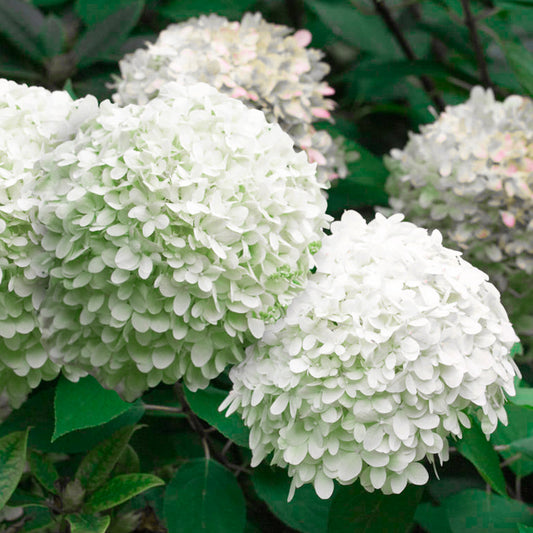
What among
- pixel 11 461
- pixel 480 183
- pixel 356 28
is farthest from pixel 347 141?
pixel 11 461

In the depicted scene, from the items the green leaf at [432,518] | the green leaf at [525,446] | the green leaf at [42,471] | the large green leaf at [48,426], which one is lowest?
the green leaf at [432,518]

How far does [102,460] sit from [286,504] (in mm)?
212

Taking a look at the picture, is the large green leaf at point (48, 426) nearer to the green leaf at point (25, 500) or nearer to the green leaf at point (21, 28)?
the green leaf at point (25, 500)

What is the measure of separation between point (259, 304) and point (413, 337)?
5.9 inches

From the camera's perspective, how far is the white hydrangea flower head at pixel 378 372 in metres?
0.66

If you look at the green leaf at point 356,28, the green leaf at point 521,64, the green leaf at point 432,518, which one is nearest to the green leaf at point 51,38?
the green leaf at point 356,28

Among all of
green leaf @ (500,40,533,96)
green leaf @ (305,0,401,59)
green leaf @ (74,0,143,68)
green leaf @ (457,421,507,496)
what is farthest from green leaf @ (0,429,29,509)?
green leaf @ (305,0,401,59)

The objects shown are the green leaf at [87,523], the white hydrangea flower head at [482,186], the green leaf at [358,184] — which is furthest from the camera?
the green leaf at [358,184]

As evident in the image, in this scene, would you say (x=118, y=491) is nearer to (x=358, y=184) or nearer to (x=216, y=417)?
(x=216, y=417)

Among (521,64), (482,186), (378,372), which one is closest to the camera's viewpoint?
(378,372)

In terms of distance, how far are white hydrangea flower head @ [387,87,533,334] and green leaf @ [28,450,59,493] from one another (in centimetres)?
62

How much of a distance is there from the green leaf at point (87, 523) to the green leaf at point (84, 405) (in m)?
0.12

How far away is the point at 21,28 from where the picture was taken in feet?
4.43

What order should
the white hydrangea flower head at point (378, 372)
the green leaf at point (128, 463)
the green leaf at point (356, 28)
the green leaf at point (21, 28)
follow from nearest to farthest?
the white hydrangea flower head at point (378, 372)
the green leaf at point (128, 463)
the green leaf at point (21, 28)
the green leaf at point (356, 28)
